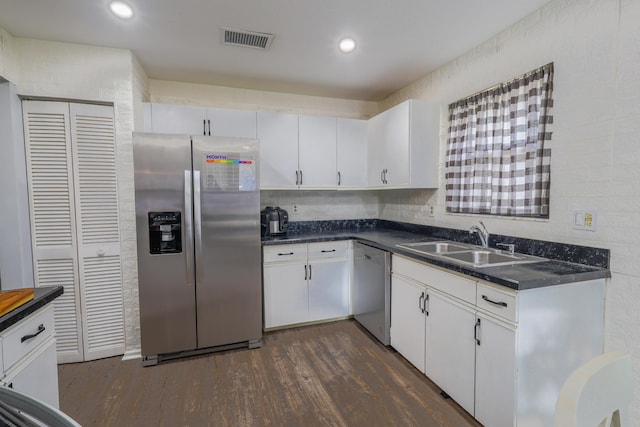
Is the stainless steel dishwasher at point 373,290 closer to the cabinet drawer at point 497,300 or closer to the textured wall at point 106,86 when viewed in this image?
the cabinet drawer at point 497,300

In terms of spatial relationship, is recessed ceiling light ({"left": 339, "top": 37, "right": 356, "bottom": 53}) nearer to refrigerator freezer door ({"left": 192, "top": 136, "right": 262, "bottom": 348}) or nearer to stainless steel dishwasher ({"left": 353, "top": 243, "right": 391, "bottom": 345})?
refrigerator freezer door ({"left": 192, "top": 136, "right": 262, "bottom": 348})

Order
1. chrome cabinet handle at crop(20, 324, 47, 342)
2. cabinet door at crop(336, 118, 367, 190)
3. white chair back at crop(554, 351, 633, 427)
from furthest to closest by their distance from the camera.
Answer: cabinet door at crop(336, 118, 367, 190)
chrome cabinet handle at crop(20, 324, 47, 342)
white chair back at crop(554, 351, 633, 427)

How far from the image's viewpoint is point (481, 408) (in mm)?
1708

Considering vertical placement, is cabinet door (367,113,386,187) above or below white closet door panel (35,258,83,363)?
above

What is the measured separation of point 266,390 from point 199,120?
2403 millimetres

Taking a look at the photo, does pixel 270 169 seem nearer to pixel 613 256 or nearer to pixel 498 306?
pixel 498 306

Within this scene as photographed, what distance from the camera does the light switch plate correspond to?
66.4 inches

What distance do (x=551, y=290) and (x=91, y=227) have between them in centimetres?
319

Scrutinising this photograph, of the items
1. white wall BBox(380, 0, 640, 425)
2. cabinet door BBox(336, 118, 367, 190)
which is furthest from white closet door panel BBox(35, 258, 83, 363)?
white wall BBox(380, 0, 640, 425)

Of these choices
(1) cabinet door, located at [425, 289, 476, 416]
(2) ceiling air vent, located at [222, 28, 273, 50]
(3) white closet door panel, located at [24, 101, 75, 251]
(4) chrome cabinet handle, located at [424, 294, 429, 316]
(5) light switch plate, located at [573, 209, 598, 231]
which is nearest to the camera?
(5) light switch plate, located at [573, 209, 598, 231]

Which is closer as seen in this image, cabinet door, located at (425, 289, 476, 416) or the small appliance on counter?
cabinet door, located at (425, 289, 476, 416)

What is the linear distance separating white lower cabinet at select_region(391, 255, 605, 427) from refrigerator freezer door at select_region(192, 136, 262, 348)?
157 centimetres

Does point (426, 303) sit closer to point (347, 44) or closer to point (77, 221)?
point (347, 44)

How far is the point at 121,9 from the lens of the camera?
1.94m
